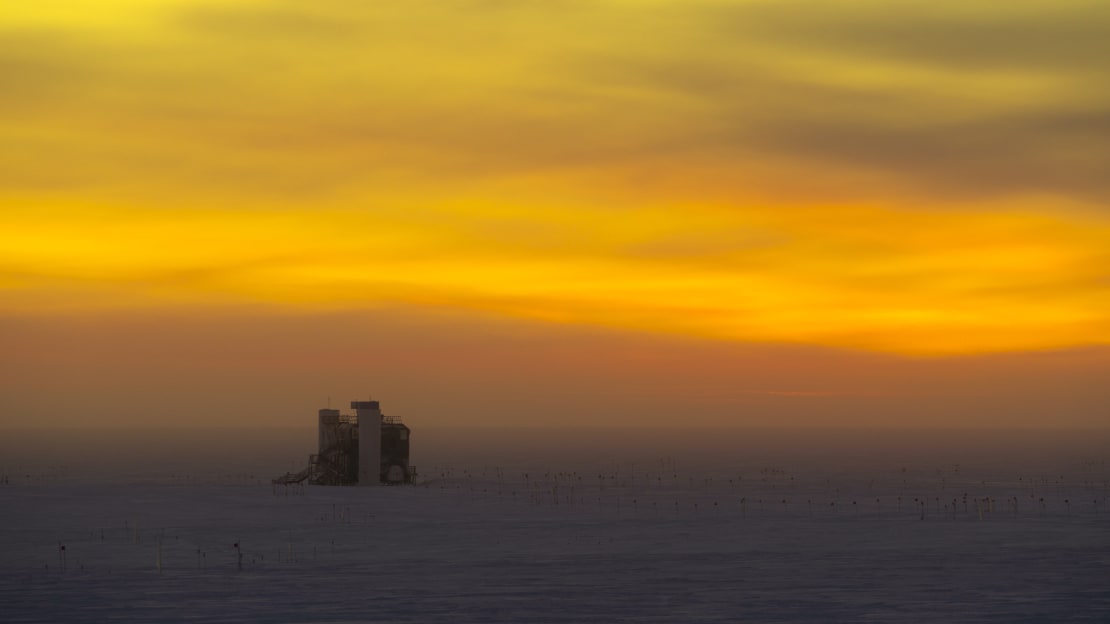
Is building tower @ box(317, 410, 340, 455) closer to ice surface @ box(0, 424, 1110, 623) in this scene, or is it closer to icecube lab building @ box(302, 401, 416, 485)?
icecube lab building @ box(302, 401, 416, 485)

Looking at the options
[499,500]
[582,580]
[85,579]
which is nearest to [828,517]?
[499,500]

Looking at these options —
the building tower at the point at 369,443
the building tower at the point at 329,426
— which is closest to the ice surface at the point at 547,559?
the building tower at the point at 369,443

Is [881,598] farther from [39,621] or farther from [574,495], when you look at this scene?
[574,495]

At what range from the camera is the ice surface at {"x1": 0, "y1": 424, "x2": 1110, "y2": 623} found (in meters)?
72.0

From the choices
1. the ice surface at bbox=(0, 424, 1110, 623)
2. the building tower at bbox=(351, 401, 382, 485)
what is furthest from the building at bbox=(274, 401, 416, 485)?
the ice surface at bbox=(0, 424, 1110, 623)

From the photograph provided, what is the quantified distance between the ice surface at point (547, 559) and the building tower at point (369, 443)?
59.7ft

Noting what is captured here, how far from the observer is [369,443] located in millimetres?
173375

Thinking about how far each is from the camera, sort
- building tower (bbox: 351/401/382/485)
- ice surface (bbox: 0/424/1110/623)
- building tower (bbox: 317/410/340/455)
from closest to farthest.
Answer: ice surface (bbox: 0/424/1110/623) < building tower (bbox: 351/401/382/485) < building tower (bbox: 317/410/340/455)

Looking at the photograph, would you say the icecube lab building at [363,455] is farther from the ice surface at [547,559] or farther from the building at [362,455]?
the ice surface at [547,559]

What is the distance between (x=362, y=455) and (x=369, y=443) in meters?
1.71

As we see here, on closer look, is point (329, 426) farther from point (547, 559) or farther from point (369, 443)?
point (547, 559)

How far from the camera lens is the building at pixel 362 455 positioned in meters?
173

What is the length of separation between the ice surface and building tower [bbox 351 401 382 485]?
18188mm

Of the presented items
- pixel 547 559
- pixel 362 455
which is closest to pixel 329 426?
pixel 362 455
